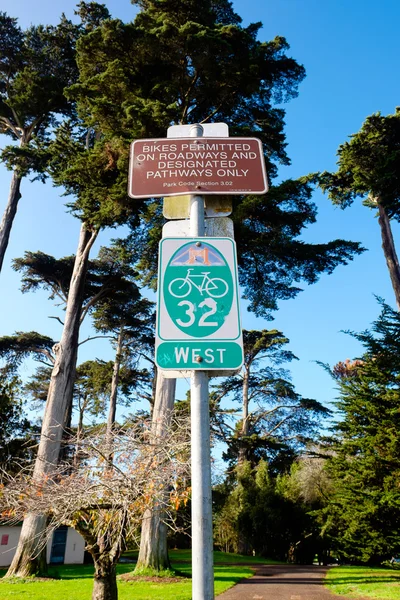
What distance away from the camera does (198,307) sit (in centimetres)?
197

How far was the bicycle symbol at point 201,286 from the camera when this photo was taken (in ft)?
6.57

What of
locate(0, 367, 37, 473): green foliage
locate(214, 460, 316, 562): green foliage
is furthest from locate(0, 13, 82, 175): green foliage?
locate(214, 460, 316, 562): green foliage

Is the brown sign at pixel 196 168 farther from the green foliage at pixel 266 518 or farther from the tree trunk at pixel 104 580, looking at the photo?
the green foliage at pixel 266 518

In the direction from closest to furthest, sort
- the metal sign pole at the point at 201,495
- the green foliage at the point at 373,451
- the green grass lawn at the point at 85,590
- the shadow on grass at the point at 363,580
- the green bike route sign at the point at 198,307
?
the metal sign pole at the point at 201,495 → the green bike route sign at the point at 198,307 → the green grass lawn at the point at 85,590 → the green foliage at the point at 373,451 → the shadow on grass at the point at 363,580

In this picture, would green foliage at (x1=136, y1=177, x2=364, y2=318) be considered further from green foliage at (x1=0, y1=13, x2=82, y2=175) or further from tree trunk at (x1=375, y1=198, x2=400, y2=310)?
green foliage at (x1=0, y1=13, x2=82, y2=175)

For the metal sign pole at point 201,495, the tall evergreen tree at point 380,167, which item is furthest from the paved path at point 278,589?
the tall evergreen tree at point 380,167

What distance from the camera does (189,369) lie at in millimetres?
1854

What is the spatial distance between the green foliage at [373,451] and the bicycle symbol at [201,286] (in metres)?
12.0

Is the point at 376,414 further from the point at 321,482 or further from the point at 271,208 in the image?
the point at 321,482

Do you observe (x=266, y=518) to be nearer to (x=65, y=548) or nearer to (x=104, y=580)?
(x=65, y=548)

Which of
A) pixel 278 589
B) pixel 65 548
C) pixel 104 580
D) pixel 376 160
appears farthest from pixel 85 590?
pixel 376 160

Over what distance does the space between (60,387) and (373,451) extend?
36.1 feet

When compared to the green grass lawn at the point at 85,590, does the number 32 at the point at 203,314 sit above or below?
above

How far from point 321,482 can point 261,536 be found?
17.5ft
